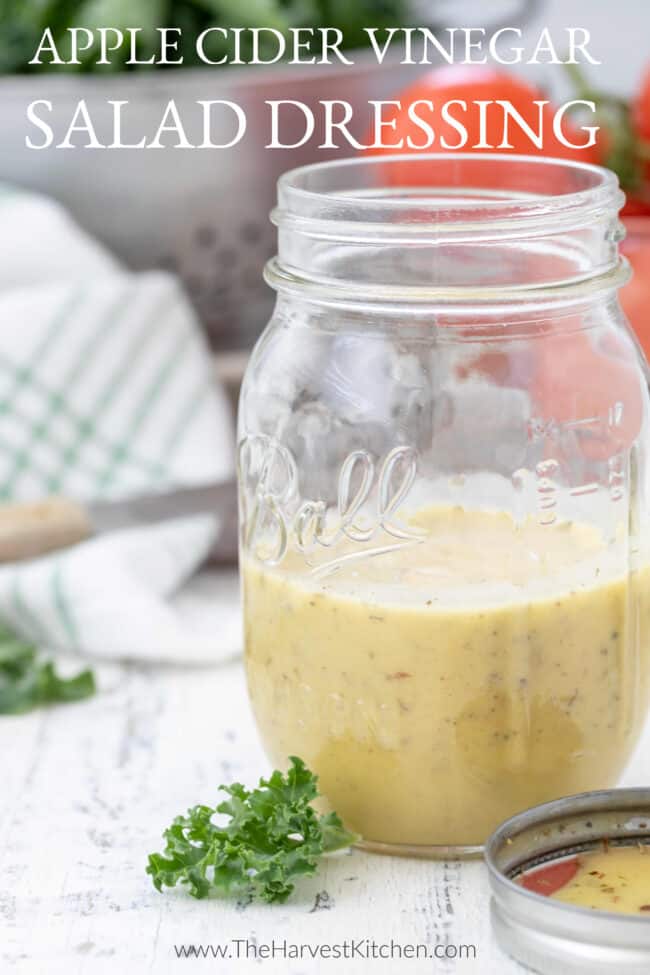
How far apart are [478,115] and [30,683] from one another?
2.64 ft

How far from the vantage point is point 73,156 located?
214cm

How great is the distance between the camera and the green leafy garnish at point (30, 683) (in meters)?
1.69

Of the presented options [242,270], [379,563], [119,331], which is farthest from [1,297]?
[379,563]

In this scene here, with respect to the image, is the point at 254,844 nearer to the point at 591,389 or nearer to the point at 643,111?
the point at 591,389

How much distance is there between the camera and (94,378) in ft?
7.00

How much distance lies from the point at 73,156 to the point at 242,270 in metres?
0.28

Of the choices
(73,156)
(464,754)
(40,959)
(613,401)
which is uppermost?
(73,156)

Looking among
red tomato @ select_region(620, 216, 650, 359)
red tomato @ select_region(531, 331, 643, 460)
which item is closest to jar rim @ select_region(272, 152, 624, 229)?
red tomato @ select_region(531, 331, 643, 460)

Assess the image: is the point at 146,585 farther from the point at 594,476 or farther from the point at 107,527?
the point at 594,476

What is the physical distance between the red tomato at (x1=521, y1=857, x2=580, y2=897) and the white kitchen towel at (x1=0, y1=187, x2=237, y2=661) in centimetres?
92

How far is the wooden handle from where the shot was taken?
6.25 feet

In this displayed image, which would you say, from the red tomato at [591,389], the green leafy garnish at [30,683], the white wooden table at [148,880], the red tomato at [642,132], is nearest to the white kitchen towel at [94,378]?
the green leafy garnish at [30,683]

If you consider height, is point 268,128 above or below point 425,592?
above

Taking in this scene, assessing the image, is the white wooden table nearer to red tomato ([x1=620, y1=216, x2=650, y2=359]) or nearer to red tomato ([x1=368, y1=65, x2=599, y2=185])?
red tomato ([x1=620, y1=216, x2=650, y2=359])
